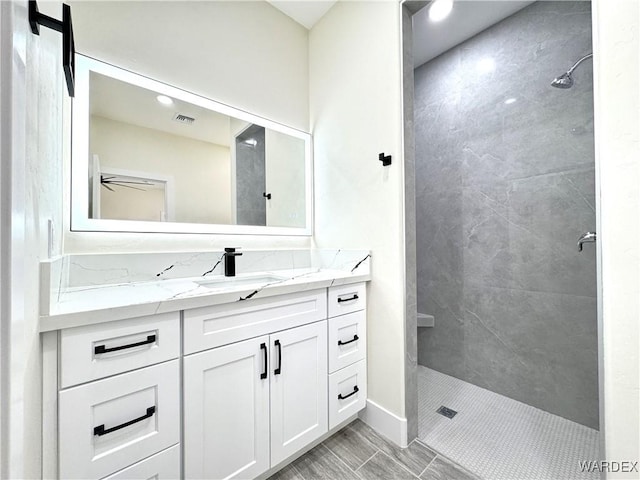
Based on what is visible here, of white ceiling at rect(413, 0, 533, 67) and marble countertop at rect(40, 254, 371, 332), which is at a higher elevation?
white ceiling at rect(413, 0, 533, 67)

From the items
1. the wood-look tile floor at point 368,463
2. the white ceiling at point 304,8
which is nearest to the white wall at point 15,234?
the wood-look tile floor at point 368,463

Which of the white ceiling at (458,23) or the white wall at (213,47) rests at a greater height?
the white ceiling at (458,23)

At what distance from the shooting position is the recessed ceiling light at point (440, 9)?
170 cm

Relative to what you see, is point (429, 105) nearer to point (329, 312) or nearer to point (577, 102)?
point (577, 102)

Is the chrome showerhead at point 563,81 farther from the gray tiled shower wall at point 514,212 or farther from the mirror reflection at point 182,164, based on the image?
the mirror reflection at point 182,164

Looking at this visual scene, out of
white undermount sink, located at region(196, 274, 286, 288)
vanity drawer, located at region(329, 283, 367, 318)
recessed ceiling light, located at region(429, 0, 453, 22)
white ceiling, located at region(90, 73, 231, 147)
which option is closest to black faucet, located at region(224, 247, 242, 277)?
white undermount sink, located at region(196, 274, 286, 288)

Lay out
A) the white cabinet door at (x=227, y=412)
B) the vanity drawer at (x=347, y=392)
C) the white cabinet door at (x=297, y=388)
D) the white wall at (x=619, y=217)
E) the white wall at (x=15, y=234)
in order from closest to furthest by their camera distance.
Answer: the white wall at (x=15, y=234) < the white wall at (x=619, y=217) < the white cabinet door at (x=227, y=412) < the white cabinet door at (x=297, y=388) < the vanity drawer at (x=347, y=392)

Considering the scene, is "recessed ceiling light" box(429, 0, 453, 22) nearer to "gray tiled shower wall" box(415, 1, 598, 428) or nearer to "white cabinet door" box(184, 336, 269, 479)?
"gray tiled shower wall" box(415, 1, 598, 428)

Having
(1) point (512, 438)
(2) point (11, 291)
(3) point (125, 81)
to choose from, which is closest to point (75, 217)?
(3) point (125, 81)

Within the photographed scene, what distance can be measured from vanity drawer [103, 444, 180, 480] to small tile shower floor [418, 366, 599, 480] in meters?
1.22

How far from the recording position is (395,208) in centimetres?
148

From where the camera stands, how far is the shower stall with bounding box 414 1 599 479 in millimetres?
1549

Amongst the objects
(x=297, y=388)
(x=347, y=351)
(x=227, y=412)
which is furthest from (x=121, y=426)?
(x=347, y=351)

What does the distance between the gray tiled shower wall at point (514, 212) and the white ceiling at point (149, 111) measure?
1686 mm
